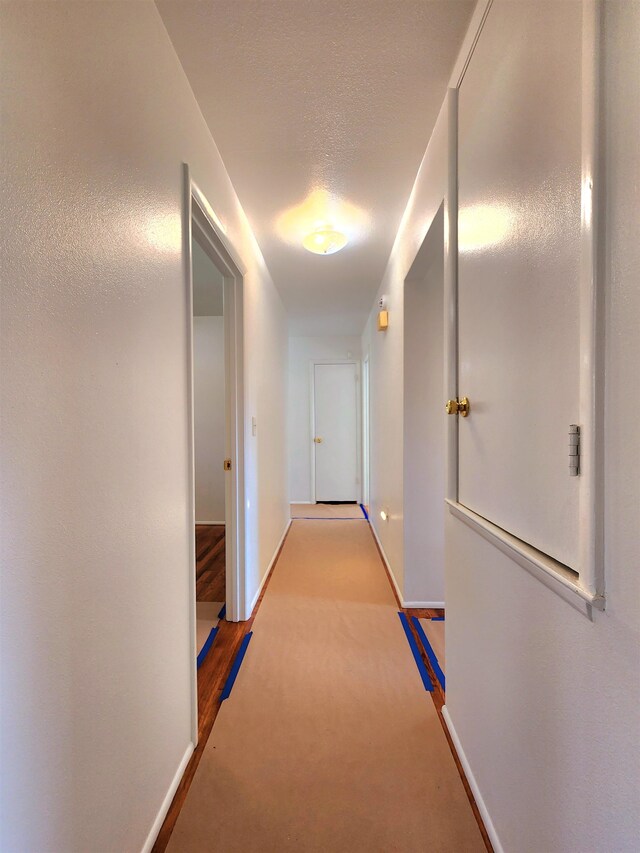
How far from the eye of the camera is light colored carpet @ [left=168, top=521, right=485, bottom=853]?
110cm

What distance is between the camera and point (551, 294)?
2.52 ft

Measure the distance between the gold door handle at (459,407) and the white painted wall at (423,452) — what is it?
1054 millimetres

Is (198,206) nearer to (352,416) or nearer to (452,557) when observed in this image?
(452,557)

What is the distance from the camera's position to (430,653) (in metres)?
1.96

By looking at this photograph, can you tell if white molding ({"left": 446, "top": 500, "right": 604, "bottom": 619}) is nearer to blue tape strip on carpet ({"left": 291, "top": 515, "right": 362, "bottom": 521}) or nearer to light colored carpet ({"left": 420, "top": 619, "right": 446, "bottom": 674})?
light colored carpet ({"left": 420, "top": 619, "right": 446, "bottom": 674})

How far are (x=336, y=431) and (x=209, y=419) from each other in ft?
5.99

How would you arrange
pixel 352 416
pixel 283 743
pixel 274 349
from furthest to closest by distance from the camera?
pixel 352 416, pixel 274 349, pixel 283 743

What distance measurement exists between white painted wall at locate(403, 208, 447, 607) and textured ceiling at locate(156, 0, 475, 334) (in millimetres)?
708

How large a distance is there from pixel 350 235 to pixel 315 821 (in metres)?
2.76

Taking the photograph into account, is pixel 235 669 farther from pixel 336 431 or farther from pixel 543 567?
pixel 336 431

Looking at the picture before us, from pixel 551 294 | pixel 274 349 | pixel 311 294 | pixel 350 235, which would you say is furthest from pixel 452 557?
pixel 311 294

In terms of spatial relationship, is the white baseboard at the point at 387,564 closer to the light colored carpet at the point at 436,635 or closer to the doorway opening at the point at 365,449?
the light colored carpet at the point at 436,635

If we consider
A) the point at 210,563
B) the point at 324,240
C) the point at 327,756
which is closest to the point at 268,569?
the point at 210,563

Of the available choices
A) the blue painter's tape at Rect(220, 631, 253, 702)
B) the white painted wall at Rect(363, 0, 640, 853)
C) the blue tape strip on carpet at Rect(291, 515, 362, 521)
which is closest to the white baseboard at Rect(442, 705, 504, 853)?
the white painted wall at Rect(363, 0, 640, 853)
